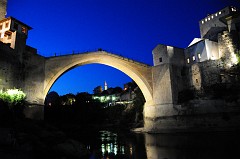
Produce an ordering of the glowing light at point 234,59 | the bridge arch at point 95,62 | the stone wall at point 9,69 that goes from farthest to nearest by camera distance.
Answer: the glowing light at point 234,59 → the bridge arch at point 95,62 → the stone wall at point 9,69

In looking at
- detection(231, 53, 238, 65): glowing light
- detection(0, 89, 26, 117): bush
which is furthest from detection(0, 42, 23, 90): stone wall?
detection(231, 53, 238, 65): glowing light

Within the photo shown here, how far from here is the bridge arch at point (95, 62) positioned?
81.8ft

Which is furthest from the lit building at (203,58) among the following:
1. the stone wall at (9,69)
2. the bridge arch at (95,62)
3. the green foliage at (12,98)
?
the green foliage at (12,98)

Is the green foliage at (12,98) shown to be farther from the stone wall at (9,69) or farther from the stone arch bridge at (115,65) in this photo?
the stone arch bridge at (115,65)

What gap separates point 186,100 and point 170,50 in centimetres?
735

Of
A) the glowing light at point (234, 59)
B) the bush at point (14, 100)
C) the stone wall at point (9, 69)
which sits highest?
the glowing light at point (234, 59)

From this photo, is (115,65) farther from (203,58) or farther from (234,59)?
(234,59)

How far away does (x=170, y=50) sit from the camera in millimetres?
28281

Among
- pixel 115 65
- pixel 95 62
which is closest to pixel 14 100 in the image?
pixel 95 62

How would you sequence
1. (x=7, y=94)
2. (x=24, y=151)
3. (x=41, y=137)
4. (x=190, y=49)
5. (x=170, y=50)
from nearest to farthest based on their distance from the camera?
(x=24, y=151)
(x=41, y=137)
(x=7, y=94)
(x=170, y=50)
(x=190, y=49)

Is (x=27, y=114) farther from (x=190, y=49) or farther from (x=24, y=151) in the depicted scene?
(x=190, y=49)

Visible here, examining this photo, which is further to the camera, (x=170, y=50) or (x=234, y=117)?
(x=170, y=50)

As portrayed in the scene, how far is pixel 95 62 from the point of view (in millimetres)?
28359

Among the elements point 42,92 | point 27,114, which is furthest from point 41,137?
point 42,92
